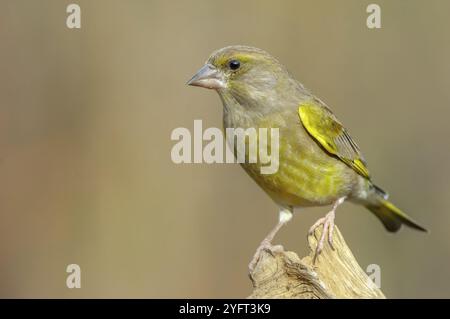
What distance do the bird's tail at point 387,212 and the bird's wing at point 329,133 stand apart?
47cm

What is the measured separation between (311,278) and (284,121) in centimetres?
171

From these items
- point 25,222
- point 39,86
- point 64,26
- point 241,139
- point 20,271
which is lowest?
point 20,271

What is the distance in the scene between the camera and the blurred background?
8.24 metres

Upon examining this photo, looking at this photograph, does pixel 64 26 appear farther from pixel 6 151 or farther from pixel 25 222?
pixel 25 222

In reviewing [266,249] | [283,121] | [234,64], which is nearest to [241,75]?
[234,64]

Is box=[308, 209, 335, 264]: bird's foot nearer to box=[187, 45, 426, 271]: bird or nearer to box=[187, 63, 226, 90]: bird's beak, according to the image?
box=[187, 45, 426, 271]: bird

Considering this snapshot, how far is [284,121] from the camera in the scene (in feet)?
18.6

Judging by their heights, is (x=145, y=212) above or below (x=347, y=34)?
below

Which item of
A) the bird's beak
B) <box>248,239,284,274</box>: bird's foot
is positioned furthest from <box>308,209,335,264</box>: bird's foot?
the bird's beak

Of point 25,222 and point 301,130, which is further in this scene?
point 25,222

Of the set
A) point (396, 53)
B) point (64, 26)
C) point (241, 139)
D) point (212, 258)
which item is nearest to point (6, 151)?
point (64, 26)

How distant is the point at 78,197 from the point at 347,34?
3.38 m

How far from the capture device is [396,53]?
8.40 meters

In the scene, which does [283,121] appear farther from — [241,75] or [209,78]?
[209,78]
